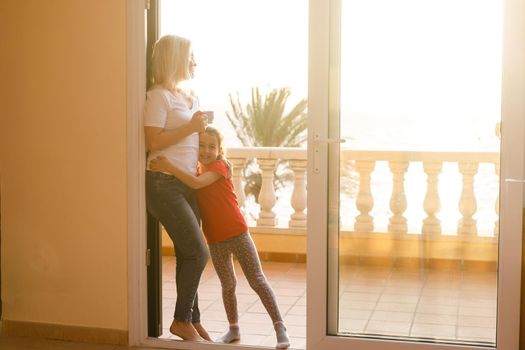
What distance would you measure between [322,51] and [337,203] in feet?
2.25

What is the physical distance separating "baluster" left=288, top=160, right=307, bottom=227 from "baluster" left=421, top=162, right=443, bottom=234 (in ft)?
5.38

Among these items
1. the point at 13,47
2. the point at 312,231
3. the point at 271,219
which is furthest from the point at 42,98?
the point at 271,219

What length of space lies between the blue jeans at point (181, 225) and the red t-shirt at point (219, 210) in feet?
0.25

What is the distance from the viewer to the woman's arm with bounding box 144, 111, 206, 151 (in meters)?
3.79

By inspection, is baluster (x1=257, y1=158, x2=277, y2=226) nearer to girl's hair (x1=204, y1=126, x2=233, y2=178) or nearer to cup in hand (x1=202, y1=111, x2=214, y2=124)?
girl's hair (x1=204, y1=126, x2=233, y2=178)

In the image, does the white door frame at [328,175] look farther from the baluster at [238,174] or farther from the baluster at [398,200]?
the baluster at [238,174]

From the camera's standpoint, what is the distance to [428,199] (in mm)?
4387

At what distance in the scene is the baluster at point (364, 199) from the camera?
3787mm

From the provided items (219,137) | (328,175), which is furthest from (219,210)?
(328,175)

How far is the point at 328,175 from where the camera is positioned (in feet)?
12.1

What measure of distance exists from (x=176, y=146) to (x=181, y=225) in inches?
14.6

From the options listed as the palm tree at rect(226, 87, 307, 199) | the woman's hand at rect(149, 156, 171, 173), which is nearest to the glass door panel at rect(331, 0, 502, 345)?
the woman's hand at rect(149, 156, 171, 173)

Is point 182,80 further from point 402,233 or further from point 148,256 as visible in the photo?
point 402,233

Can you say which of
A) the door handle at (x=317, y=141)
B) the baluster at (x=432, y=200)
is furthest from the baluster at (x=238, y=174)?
the door handle at (x=317, y=141)
